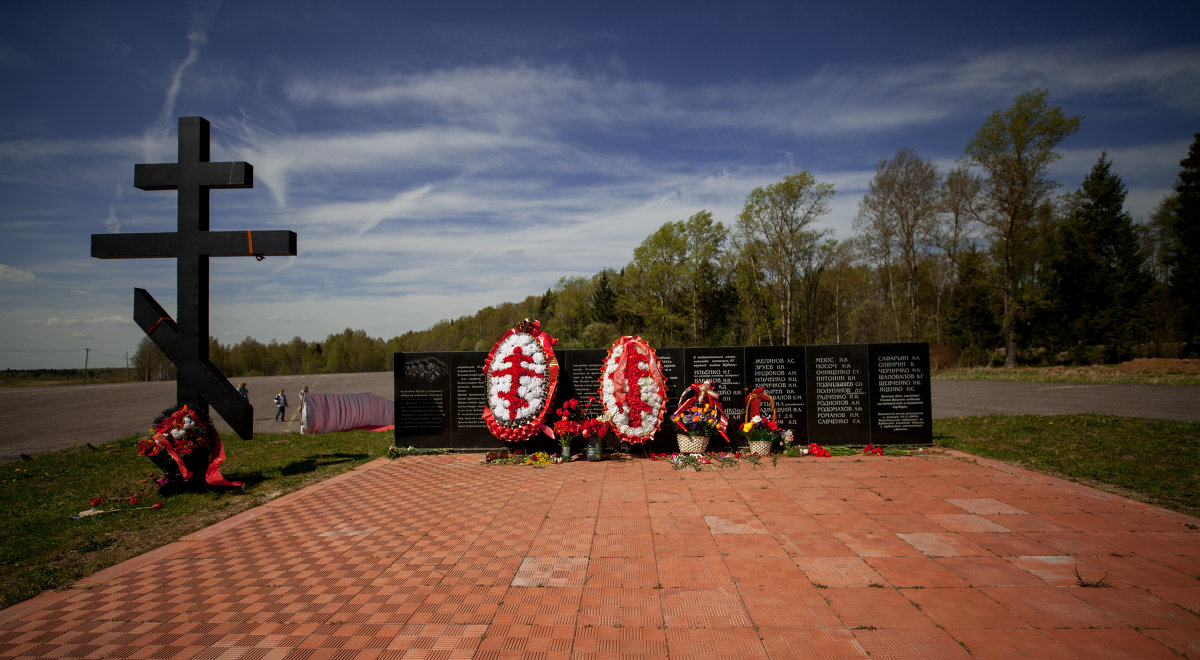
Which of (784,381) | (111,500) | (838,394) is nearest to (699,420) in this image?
(784,381)

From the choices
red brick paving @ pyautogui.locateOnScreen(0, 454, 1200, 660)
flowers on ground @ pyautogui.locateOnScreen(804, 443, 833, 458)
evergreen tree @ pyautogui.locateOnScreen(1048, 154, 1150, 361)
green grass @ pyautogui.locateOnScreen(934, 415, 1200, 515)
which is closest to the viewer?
red brick paving @ pyautogui.locateOnScreen(0, 454, 1200, 660)

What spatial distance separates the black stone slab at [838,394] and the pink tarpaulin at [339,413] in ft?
37.4

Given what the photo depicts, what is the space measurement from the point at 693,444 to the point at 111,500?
8541 millimetres

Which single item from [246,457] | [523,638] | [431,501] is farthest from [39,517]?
[523,638]

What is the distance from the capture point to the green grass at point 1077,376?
20.8 meters

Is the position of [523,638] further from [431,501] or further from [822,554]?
[431,501]

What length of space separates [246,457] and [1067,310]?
4136 cm

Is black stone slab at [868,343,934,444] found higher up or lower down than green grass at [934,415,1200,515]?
higher up

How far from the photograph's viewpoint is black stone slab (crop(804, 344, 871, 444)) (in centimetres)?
979

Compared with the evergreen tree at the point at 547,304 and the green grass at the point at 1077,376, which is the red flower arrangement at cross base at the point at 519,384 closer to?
the green grass at the point at 1077,376

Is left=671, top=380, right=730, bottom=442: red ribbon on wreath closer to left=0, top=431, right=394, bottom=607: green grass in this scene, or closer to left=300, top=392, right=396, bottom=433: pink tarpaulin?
left=0, top=431, right=394, bottom=607: green grass

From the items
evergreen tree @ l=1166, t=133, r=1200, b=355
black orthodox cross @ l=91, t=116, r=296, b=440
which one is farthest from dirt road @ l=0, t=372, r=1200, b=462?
evergreen tree @ l=1166, t=133, r=1200, b=355

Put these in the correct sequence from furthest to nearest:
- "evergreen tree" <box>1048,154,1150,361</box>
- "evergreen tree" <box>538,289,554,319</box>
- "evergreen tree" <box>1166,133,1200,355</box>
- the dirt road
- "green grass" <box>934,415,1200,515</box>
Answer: "evergreen tree" <box>538,289,554,319</box>, "evergreen tree" <box>1048,154,1150,361</box>, "evergreen tree" <box>1166,133,1200,355</box>, the dirt road, "green grass" <box>934,415,1200,515</box>

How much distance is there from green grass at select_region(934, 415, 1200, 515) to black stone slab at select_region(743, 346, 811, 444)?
9.23ft
